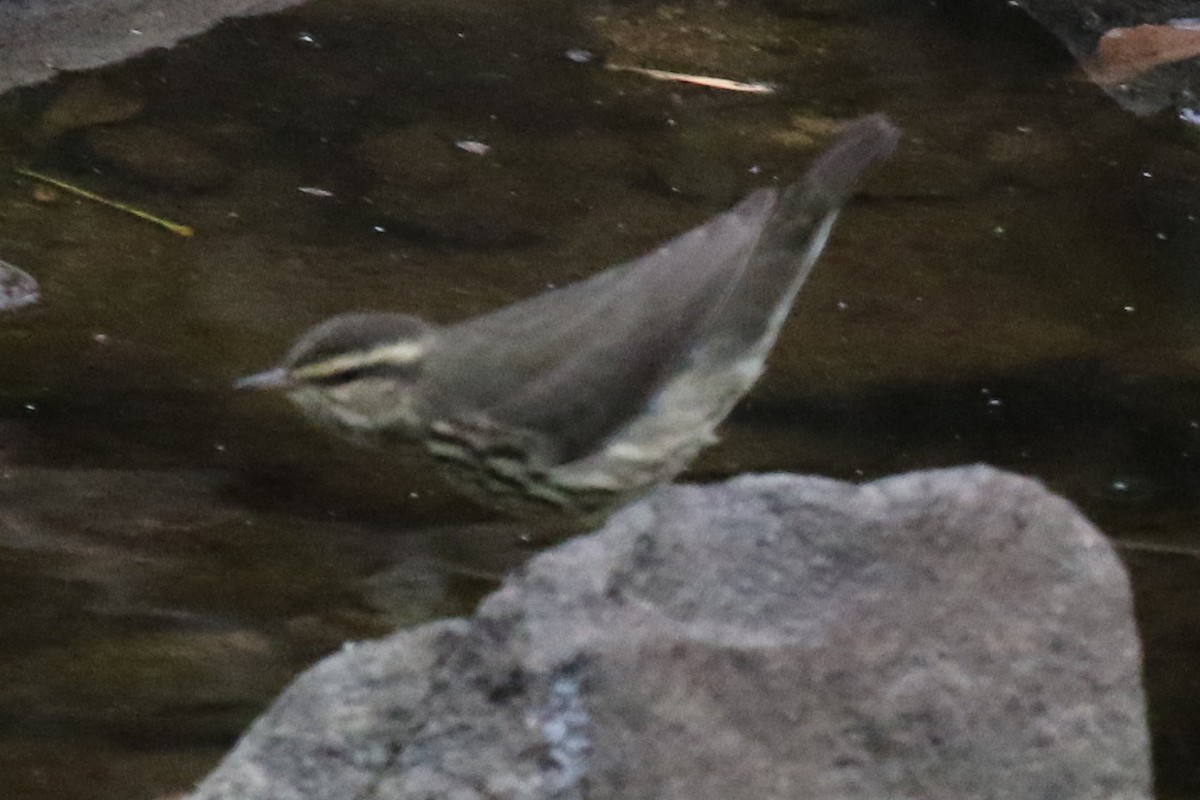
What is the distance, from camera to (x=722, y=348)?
3.95 meters

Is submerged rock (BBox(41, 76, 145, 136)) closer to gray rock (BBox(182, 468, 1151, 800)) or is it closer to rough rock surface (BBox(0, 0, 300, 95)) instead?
rough rock surface (BBox(0, 0, 300, 95))

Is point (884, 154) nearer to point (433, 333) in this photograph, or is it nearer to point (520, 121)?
point (433, 333)

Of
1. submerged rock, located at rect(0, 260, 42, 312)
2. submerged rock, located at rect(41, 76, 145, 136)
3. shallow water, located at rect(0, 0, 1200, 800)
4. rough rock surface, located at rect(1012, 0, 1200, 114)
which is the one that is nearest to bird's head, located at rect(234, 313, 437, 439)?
shallow water, located at rect(0, 0, 1200, 800)

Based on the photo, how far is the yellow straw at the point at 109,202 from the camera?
18.3 ft

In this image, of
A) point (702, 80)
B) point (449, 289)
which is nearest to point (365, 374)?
point (449, 289)

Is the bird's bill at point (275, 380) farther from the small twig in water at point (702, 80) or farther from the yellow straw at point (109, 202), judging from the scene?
the small twig in water at point (702, 80)

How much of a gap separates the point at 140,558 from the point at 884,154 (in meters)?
1.87

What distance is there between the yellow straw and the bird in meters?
1.90

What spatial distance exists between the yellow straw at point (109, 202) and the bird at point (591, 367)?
1895 mm

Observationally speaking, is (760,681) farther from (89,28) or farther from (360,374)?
(89,28)

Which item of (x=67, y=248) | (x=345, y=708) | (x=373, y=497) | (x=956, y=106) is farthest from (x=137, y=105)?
(x=345, y=708)

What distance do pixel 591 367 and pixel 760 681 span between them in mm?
974

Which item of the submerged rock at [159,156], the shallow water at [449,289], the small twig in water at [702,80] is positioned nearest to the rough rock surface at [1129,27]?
the shallow water at [449,289]

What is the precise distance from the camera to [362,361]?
368 cm
